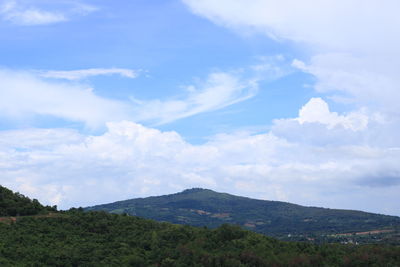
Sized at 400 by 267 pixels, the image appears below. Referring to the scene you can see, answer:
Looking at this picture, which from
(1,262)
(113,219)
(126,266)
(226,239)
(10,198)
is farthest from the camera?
(10,198)

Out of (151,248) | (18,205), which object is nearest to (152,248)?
(151,248)

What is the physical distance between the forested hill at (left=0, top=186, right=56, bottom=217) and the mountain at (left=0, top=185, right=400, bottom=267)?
20.9ft

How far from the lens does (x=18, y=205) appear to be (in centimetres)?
9488

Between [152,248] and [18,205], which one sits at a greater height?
[18,205]

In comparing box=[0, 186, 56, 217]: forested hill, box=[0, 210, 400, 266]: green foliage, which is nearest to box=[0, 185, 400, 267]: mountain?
box=[0, 210, 400, 266]: green foliage

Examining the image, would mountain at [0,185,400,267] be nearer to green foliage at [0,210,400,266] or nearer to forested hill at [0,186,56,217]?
green foliage at [0,210,400,266]

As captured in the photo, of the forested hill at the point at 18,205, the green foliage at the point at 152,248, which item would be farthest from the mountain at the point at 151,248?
the forested hill at the point at 18,205

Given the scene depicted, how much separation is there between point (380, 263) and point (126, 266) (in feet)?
124

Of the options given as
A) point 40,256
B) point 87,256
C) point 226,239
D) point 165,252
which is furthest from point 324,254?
point 40,256

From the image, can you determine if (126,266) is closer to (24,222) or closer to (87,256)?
(87,256)

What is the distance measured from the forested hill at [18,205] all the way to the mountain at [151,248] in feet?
20.9

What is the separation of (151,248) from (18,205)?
40590 mm

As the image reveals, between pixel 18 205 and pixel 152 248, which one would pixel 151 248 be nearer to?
pixel 152 248

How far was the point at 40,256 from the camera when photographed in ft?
199
